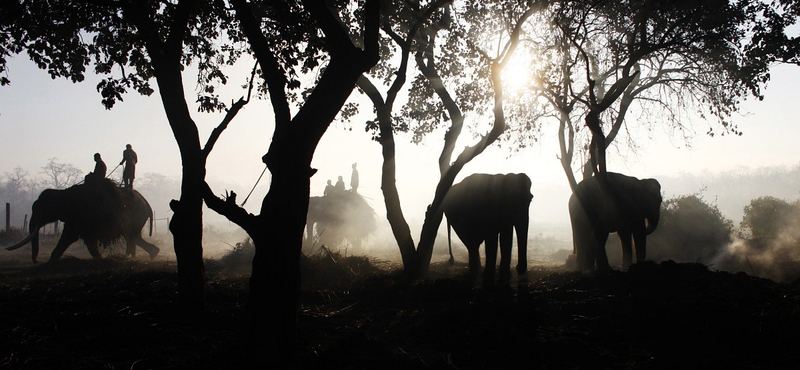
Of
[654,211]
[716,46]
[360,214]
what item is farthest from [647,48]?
[360,214]

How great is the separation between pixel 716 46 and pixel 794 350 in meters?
11.5

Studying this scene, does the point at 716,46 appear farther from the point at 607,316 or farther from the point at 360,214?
the point at 360,214

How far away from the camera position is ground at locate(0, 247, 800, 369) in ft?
12.4

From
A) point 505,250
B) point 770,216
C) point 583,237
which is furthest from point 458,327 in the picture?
point 770,216

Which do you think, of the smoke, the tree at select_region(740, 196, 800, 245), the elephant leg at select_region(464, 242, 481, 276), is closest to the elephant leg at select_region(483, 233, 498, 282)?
the elephant leg at select_region(464, 242, 481, 276)

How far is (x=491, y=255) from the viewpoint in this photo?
848 cm

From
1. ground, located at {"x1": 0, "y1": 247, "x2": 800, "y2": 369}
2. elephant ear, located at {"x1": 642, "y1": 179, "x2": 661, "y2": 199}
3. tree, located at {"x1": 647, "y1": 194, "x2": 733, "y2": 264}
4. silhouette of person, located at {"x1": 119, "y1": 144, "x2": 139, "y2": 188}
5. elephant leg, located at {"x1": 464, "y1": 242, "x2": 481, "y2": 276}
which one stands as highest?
silhouette of person, located at {"x1": 119, "y1": 144, "x2": 139, "y2": 188}

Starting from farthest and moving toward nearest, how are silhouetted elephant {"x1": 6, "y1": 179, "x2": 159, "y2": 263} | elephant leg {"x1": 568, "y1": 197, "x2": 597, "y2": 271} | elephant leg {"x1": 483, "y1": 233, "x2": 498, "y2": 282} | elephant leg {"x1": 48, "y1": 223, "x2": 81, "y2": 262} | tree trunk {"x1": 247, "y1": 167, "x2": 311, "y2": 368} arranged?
silhouetted elephant {"x1": 6, "y1": 179, "x2": 159, "y2": 263}
elephant leg {"x1": 48, "y1": 223, "x2": 81, "y2": 262}
elephant leg {"x1": 568, "y1": 197, "x2": 597, "y2": 271}
elephant leg {"x1": 483, "y1": 233, "x2": 498, "y2": 282}
tree trunk {"x1": 247, "y1": 167, "x2": 311, "y2": 368}

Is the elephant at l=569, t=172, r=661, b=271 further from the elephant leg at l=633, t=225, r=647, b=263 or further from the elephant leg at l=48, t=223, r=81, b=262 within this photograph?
the elephant leg at l=48, t=223, r=81, b=262

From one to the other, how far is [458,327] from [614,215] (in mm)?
7531

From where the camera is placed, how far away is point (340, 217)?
82.0ft

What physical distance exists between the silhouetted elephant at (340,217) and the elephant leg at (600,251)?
15.7 meters

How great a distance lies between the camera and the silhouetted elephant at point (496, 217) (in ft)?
28.5

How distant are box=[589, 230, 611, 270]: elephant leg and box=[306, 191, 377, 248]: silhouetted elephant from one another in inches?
618
